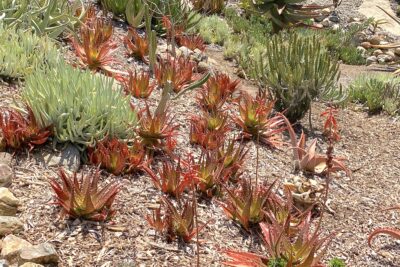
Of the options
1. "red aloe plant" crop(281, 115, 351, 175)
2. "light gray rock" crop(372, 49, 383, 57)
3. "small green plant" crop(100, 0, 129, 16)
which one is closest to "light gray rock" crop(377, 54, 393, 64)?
"light gray rock" crop(372, 49, 383, 57)

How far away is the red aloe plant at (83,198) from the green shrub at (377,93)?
468cm

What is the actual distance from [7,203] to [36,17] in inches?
135

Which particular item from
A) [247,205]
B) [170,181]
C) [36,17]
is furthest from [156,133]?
[36,17]

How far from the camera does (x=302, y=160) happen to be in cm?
486

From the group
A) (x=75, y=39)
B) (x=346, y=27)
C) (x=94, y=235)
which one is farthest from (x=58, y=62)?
(x=346, y=27)

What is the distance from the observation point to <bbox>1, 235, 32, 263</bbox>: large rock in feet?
9.58

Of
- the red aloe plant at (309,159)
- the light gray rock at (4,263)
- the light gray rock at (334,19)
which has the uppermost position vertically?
the light gray rock at (4,263)

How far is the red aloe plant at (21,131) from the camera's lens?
3752 mm

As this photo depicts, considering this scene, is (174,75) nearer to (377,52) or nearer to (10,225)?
(10,225)

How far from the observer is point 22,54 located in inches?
192

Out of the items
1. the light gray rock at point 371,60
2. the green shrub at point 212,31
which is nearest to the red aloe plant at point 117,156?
the green shrub at point 212,31

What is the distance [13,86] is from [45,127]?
43.3 inches

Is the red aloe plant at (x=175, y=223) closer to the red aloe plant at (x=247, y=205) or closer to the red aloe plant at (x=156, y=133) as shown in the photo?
the red aloe plant at (x=247, y=205)

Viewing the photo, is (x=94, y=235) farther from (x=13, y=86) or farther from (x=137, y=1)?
(x=137, y=1)
